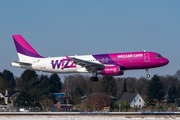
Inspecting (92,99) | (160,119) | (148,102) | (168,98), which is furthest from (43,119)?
(168,98)

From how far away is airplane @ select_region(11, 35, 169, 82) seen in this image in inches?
2053

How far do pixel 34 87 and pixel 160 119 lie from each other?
2544 inches

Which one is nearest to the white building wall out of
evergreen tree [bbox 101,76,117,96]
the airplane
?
evergreen tree [bbox 101,76,117,96]

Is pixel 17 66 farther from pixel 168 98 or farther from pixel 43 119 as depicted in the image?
pixel 168 98

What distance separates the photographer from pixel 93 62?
5394 centimetres

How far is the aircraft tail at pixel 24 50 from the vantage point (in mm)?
58844

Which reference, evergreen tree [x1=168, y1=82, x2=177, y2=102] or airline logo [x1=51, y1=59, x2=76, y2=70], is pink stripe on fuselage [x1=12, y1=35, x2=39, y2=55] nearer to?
airline logo [x1=51, y1=59, x2=76, y2=70]

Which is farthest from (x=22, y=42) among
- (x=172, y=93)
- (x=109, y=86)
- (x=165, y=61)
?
(x=172, y=93)

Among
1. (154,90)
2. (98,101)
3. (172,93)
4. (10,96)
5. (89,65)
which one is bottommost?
(98,101)

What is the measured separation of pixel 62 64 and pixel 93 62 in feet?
17.2

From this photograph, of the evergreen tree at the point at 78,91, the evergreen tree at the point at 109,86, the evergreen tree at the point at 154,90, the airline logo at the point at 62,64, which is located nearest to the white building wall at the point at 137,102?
the evergreen tree at the point at 154,90

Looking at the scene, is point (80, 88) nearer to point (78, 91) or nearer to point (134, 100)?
point (78, 91)

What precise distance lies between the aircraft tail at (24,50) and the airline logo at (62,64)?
4.13 metres

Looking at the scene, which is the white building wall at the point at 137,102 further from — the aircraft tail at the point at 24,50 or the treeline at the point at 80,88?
the aircraft tail at the point at 24,50
